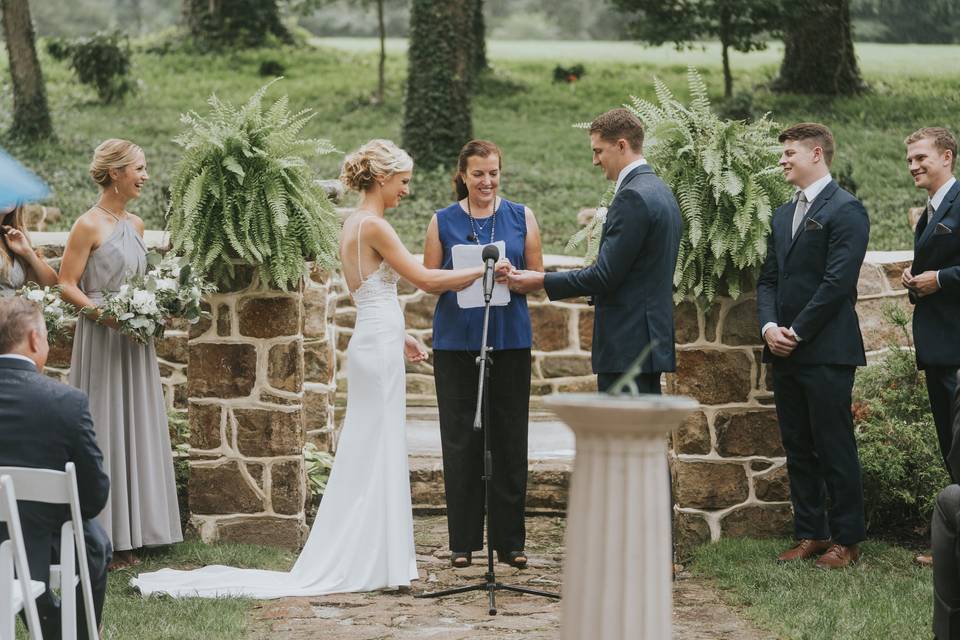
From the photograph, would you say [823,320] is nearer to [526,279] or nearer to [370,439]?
[526,279]

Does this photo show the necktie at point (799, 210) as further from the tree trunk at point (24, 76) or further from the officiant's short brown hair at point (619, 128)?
the tree trunk at point (24, 76)

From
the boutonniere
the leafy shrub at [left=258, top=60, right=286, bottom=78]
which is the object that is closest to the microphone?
the boutonniere

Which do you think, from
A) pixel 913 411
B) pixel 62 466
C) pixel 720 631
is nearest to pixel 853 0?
pixel 913 411

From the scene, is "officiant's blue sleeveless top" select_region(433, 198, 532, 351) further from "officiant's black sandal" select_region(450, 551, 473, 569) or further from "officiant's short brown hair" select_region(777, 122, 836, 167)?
"officiant's short brown hair" select_region(777, 122, 836, 167)

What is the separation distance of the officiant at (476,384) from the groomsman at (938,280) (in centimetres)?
189

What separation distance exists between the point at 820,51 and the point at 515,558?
38.5 feet

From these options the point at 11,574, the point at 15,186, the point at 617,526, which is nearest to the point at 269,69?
the point at 15,186

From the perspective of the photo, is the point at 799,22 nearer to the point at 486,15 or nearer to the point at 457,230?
the point at 486,15

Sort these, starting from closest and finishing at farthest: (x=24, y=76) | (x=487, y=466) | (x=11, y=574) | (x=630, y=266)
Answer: (x=11, y=574)
(x=487, y=466)
(x=630, y=266)
(x=24, y=76)

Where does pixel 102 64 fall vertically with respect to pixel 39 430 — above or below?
above

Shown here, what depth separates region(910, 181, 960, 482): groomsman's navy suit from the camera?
568cm

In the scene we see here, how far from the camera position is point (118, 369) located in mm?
5922

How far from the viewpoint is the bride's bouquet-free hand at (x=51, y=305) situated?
5.53 meters

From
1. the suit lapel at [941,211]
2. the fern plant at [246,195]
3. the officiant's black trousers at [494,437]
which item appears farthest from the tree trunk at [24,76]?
the suit lapel at [941,211]
